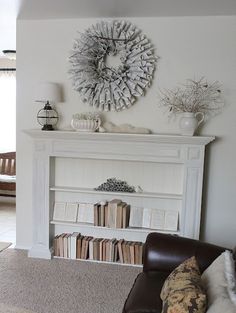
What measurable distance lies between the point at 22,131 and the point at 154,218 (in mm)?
1586

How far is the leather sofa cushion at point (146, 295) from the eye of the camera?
1889mm

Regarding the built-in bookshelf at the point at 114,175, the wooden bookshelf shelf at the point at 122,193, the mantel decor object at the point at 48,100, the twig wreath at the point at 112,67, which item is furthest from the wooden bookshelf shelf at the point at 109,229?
the twig wreath at the point at 112,67

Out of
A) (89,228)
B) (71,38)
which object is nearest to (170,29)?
(71,38)

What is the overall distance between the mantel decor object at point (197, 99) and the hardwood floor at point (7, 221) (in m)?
2.34

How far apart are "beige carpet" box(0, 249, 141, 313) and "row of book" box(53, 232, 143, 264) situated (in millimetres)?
76

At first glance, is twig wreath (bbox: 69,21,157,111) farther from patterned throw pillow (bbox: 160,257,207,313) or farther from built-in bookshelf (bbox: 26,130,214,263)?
patterned throw pillow (bbox: 160,257,207,313)

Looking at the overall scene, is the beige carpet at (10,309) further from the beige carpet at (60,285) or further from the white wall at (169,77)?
the white wall at (169,77)

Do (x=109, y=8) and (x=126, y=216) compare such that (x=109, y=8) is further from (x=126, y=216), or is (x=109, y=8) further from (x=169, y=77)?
(x=126, y=216)

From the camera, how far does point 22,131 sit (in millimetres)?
3586

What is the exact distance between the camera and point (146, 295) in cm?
200

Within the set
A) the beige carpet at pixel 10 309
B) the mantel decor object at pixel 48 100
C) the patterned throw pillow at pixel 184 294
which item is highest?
the mantel decor object at pixel 48 100

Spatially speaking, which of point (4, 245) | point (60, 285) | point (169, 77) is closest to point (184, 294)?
point (60, 285)

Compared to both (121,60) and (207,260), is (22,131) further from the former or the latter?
(207,260)

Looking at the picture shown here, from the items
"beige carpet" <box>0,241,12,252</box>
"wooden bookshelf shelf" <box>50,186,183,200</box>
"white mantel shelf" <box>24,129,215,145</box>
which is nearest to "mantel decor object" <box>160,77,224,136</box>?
"white mantel shelf" <box>24,129,215,145</box>
